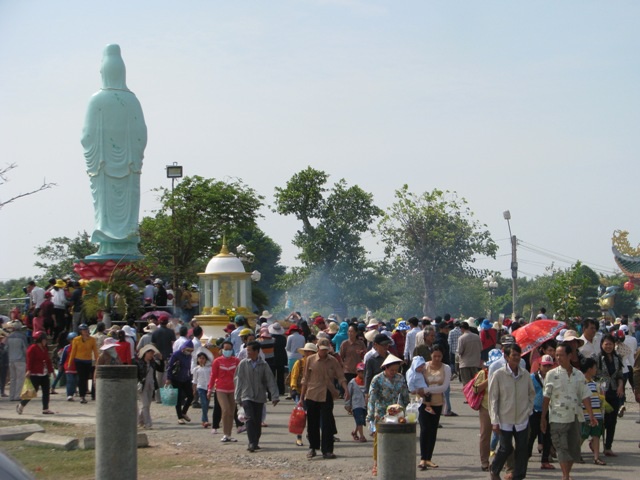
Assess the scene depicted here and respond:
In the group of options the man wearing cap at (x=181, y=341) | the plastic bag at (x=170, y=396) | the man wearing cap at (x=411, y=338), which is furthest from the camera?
the man wearing cap at (x=411, y=338)

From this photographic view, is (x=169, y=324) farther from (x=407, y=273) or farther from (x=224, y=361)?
(x=407, y=273)

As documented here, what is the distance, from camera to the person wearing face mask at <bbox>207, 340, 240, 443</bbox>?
543 inches

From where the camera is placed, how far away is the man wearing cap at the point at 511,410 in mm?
9578

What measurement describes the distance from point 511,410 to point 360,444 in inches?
158

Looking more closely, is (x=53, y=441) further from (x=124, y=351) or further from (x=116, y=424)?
(x=116, y=424)

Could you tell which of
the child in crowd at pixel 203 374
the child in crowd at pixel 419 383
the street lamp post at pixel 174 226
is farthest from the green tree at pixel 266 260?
the child in crowd at pixel 419 383

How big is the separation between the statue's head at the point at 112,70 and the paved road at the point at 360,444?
68.9 feet

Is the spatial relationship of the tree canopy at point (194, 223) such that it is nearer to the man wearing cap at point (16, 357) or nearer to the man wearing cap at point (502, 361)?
the man wearing cap at point (16, 357)

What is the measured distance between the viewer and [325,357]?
12477mm

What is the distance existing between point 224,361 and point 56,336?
1240 cm

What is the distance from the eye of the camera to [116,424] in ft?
30.4

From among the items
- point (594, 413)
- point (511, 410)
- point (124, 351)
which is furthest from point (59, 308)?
point (511, 410)

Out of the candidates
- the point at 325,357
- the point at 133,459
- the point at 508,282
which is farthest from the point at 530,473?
the point at 508,282

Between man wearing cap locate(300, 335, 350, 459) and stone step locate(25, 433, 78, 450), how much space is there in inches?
117
